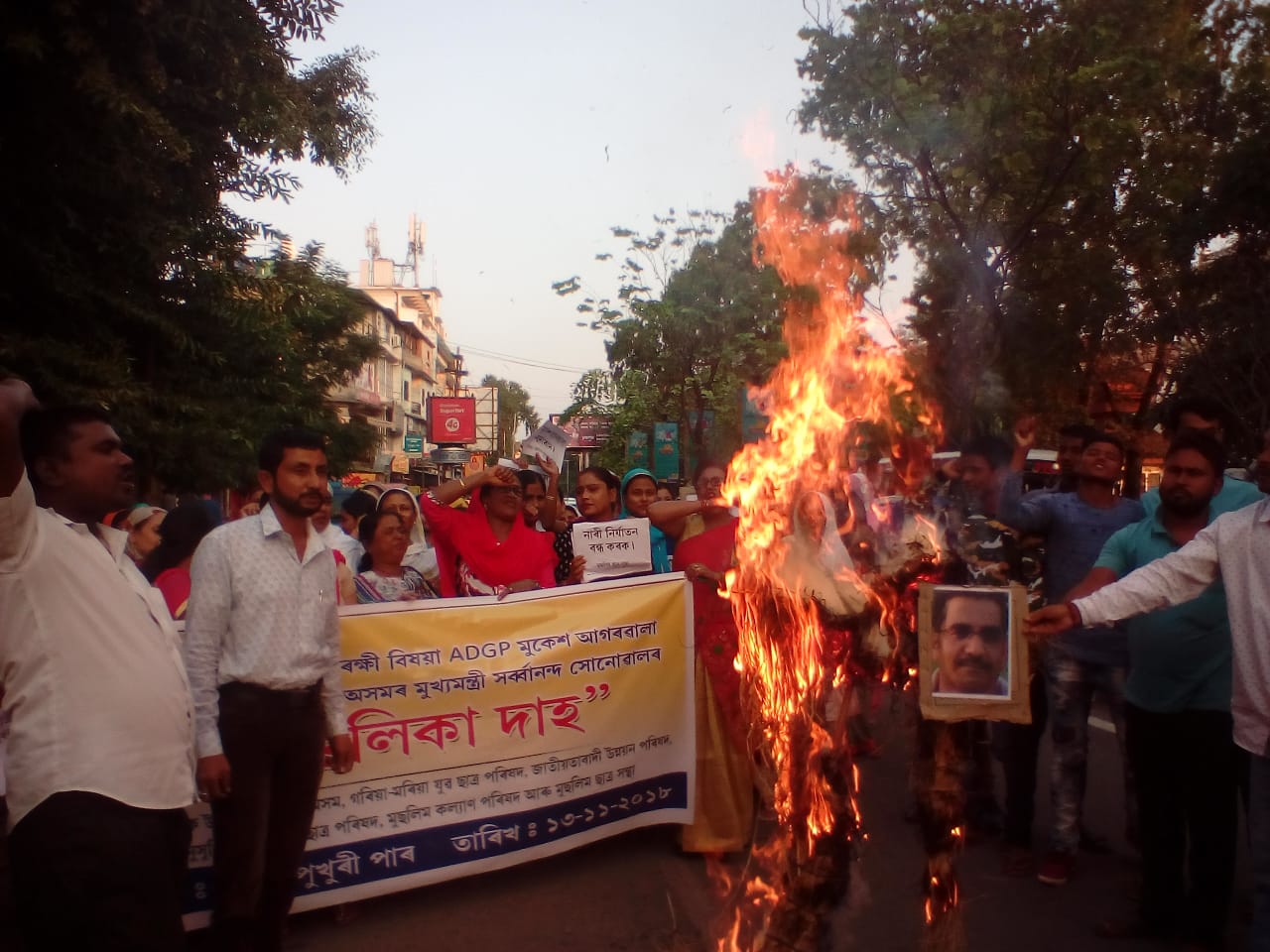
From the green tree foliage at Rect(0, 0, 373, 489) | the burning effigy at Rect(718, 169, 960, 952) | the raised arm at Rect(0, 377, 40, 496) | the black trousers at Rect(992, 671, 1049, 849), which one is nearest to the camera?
the raised arm at Rect(0, 377, 40, 496)

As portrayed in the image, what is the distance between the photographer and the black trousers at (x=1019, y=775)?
5598 millimetres

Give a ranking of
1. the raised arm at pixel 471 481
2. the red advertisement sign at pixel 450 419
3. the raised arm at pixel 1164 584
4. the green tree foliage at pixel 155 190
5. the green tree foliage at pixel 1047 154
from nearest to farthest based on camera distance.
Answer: the raised arm at pixel 1164 584 < the raised arm at pixel 471 481 < the green tree foliage at pixel 155 190 < the green tree foliage at pixel 1047 154 < the red advertisement sign at pixel 450 419

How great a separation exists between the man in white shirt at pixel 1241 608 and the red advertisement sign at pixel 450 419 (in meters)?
40.4

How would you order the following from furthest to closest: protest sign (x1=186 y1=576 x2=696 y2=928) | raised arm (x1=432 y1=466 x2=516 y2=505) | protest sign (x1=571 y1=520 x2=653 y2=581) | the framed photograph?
protest sign (x1=571 y1=520 x2=653 y2=581)
raised arm (x1=432 y1=466 x2=516 y2=505)
protest sign (x1=186 y1=576 x2=696 y2=928)
the framed photograph

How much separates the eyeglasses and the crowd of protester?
1.1 inches

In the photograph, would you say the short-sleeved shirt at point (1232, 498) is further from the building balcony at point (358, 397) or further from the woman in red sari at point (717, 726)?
the building balcony at point (358, 397)

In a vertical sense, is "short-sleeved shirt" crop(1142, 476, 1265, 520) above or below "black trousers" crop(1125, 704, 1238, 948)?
above

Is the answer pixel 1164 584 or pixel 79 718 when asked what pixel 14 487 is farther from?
pixel 1164 584

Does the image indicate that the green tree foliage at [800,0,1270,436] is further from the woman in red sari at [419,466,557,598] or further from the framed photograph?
the framed photograph

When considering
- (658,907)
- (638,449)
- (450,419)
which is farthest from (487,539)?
(450,419)

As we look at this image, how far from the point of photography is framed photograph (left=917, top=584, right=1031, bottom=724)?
347 cm

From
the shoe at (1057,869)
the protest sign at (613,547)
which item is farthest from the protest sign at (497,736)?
the shoe at (1057,869)

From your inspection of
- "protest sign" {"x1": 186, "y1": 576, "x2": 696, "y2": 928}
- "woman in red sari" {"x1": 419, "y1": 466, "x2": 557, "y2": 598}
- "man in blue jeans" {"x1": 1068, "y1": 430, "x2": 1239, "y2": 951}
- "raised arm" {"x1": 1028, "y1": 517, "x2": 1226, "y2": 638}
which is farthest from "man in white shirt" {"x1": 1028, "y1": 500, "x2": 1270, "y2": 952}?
"woman in red sari" {"x1": 419, "y1": 466, "x2": 557, "y2": 598}

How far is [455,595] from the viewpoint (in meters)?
6.29
